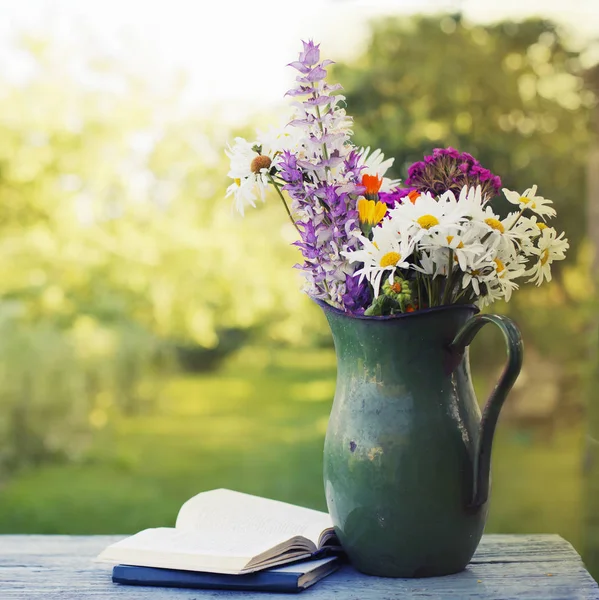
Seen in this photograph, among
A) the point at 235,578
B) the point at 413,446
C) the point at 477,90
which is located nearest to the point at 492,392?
the point at 413,446

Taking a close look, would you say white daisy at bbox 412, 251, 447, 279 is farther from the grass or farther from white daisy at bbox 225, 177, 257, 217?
the grass

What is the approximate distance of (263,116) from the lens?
3.58 meters

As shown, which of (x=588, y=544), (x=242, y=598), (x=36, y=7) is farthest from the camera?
(x=36, y=7)

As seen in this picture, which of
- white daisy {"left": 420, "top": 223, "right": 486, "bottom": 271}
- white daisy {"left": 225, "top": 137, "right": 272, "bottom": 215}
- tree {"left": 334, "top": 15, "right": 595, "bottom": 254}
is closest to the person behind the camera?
white daisy {"left": 420, "top": 223, "right": 486, "bottom": 271}

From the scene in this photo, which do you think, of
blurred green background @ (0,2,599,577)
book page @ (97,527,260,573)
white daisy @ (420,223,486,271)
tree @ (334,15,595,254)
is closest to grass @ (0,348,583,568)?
blurred green background @ (0,2,599,577)

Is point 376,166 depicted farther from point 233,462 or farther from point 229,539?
point 233,462

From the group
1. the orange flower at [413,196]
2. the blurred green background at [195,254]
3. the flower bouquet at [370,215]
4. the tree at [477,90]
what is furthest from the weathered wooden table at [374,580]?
the tree at [477,90]

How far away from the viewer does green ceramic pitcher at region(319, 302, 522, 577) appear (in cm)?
81

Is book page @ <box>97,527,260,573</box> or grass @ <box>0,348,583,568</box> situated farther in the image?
grass @ <box>0,348,583,568</box>

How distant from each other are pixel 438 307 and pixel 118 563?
1.45 feet

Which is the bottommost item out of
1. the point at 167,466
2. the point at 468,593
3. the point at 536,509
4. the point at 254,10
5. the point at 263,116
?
the point at 536,509

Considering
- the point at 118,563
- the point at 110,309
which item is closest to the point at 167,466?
the point at 110,309

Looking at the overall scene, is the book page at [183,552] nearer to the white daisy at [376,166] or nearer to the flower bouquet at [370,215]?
the flower bouquet at [370,215]

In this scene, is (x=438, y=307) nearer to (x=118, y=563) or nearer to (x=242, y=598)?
(x=242, y=598)
